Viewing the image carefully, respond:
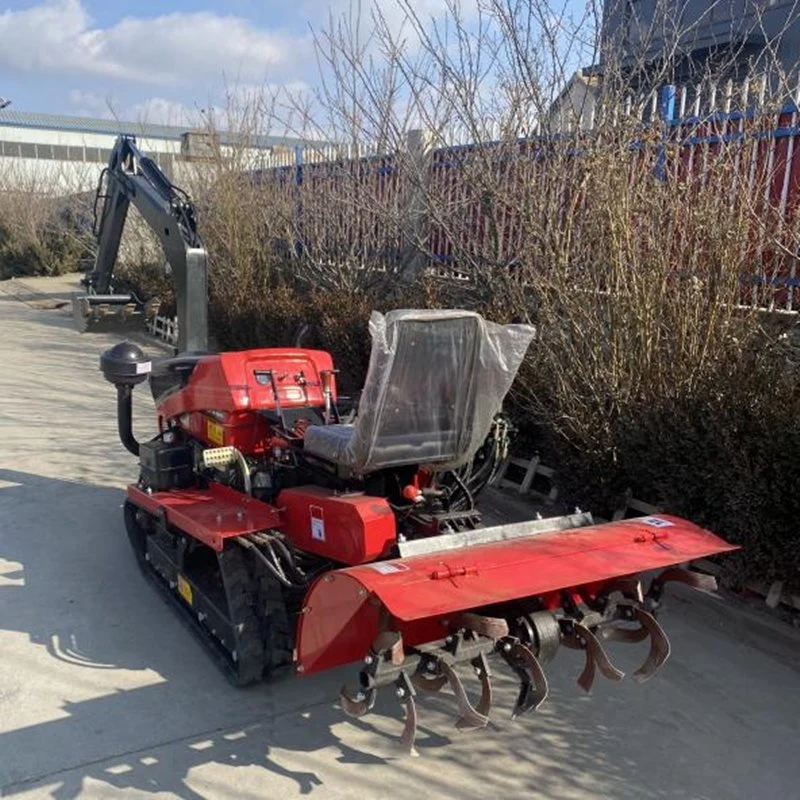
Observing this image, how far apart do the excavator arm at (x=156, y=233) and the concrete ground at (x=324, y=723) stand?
269cm

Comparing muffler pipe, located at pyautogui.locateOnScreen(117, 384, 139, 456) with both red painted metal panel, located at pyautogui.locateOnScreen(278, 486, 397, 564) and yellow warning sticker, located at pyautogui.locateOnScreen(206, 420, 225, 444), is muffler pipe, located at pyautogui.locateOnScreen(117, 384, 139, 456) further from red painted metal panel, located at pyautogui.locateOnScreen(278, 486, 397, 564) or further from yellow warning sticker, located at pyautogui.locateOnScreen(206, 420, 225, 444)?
red painted metal panel, located at pyautogui.locateOnScreen(278, 486, 397, 564)

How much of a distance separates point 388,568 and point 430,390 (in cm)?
75

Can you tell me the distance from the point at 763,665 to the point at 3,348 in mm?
11000

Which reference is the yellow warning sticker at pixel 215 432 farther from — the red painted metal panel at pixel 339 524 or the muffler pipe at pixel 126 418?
the muffler pipe at pixel 126 418

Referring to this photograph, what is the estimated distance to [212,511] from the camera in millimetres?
3732

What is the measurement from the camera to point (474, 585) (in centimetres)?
253

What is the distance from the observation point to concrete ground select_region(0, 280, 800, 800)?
111 inches

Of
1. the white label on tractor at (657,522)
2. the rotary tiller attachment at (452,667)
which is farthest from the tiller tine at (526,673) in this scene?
the white label on tractor at (657,522)

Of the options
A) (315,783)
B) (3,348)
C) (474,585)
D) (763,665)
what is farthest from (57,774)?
(3,348)

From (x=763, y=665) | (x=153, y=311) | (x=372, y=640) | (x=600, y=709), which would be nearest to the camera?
(x=372, y=640)

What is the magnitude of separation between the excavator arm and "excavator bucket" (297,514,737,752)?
14.0 ft

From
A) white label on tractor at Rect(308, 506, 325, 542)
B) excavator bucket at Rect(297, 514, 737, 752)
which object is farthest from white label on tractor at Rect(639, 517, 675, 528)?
white label on tractor at Rect(308, 506, 325, 542)

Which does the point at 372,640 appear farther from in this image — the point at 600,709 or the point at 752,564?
the point at 752,564

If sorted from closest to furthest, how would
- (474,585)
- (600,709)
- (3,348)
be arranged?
1. (474,585)
2. (600,709)
3. (3,348)
